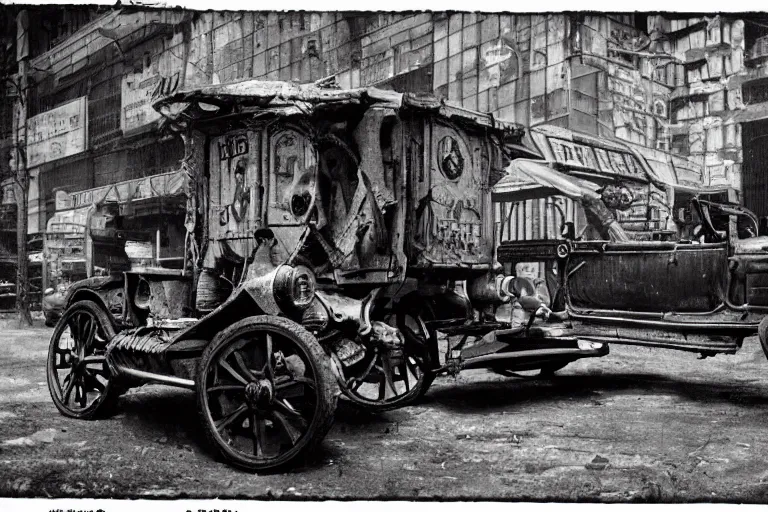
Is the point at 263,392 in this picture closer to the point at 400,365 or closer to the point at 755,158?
the point at 400,365

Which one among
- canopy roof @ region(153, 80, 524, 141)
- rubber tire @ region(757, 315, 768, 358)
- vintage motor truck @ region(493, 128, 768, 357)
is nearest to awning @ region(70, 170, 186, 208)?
canopy roof @ region(153, 80, 524, 141)

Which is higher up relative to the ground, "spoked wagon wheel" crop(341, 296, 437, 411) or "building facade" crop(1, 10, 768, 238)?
"building facade" crop(1, 10, 768, 238)

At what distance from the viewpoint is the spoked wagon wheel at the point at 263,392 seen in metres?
3.09

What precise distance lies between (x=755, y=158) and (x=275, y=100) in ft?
9.87

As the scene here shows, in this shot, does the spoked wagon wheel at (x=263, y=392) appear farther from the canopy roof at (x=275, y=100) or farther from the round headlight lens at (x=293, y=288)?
the canopy roof at (x=275, y=100)

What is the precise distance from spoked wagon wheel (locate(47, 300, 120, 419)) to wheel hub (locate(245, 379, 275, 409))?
1.40 m

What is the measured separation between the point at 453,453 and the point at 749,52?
3019 mm

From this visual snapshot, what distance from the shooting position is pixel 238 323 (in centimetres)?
330

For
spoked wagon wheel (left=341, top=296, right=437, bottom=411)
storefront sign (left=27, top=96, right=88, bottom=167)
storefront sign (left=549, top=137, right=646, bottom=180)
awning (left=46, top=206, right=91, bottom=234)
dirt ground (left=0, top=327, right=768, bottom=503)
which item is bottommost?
dirt ground (left=0, top=327, right=768, bottom=503)

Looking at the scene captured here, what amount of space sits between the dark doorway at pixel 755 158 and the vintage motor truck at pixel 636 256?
6.4 inches

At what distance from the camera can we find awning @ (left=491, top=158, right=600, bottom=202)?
495 cm

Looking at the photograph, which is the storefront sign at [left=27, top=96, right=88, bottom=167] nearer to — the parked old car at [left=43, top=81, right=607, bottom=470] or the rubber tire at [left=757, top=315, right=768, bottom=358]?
the parked old car at [left=43, top=81, right=607, bottom=470]

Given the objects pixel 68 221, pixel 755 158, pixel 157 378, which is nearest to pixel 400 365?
pixel 157 378

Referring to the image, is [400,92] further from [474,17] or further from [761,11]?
[761,11]
